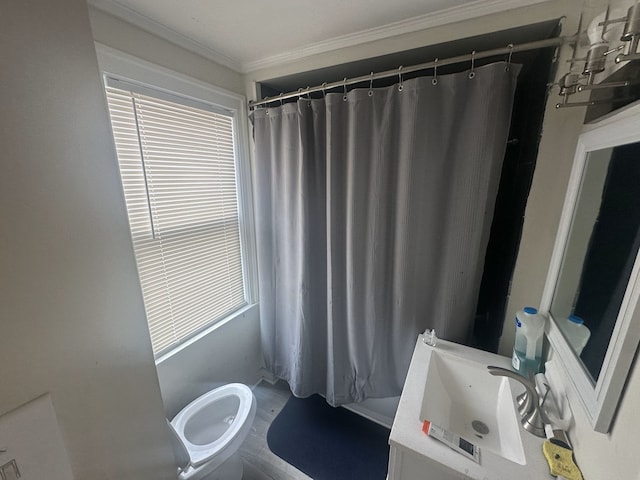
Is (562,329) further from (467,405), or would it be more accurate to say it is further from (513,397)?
(467,405)

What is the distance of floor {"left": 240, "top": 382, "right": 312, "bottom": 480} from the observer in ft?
4.76

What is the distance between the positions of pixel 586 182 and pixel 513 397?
0.83 meters

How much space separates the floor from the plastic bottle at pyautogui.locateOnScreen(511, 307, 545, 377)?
1301mm

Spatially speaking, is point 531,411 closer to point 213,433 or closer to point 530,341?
point 530,341

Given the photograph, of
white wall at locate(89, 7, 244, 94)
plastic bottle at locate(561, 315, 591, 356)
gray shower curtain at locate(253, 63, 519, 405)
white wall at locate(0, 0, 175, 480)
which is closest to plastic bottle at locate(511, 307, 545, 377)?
plastic bottle at locate(561, 315, 591, 356)

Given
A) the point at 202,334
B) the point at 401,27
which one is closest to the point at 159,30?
the point at 401,27

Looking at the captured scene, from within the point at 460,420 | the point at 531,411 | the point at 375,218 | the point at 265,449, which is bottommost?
the point at 265,449

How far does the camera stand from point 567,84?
2.60ft

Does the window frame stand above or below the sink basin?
above

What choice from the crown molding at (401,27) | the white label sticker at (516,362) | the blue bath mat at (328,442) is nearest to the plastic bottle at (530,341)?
the white label sticker at (516,362)

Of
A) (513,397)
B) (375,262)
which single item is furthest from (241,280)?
(513,397)

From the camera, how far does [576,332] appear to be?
80 centimetres

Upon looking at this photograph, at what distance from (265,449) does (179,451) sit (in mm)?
747

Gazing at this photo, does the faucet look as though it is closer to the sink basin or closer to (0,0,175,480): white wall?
the sink basin
